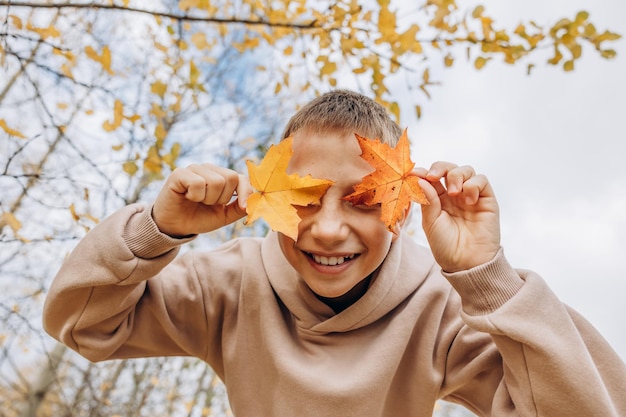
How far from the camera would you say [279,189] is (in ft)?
3.41

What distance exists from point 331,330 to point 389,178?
2.08ft

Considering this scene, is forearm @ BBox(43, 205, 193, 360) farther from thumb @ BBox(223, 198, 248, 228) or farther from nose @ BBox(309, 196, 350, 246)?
nose @ BBox(309, 196, 350, 246)

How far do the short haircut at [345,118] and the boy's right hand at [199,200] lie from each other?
0.28 m

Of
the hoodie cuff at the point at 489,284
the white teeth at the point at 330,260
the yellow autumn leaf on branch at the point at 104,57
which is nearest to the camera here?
the hoodie cuff at the point at 489,284

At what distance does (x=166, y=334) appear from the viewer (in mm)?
1514

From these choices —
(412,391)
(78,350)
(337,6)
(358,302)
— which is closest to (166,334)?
(78,350)

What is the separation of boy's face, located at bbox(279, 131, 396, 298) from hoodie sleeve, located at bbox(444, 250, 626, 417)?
26cm

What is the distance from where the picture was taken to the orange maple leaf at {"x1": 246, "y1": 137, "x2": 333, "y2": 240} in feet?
3.25

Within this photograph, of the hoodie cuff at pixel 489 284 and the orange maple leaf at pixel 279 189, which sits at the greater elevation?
the orange maple leaf at pixel 279 189

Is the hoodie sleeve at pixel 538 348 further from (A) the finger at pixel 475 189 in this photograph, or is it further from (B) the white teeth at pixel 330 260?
(B) the white teeth at pixel 330 260

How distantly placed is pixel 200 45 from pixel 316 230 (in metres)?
1.33

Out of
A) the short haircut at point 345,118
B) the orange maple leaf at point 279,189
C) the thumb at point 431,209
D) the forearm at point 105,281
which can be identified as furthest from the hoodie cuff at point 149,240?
the thumb at point 431,209

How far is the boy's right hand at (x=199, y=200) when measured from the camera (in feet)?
3.90

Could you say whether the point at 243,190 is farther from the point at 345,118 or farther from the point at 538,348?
the point at 538,348
